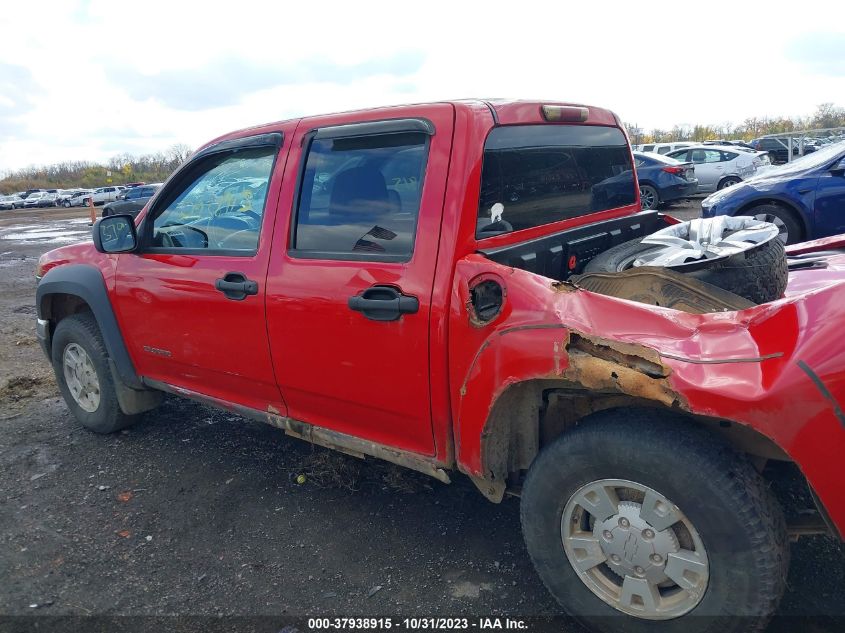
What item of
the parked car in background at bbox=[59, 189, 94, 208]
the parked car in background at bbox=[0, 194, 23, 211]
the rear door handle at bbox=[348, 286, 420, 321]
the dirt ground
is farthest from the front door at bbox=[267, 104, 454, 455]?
the parked car in background at bbox=[0, 194, 23, 211]

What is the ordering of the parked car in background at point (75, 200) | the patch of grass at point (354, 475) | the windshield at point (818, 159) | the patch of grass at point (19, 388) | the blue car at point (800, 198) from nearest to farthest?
the patch of grass at point (354, 475) < the patch of grass at point (19, 388) < the blue car at point (800, 198) < the windshield at point (818, 159) < the parked car in background at point (75, 200)

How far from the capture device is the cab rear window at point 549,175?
2.63 m

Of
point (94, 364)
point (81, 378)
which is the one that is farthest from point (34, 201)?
point (94, 364)

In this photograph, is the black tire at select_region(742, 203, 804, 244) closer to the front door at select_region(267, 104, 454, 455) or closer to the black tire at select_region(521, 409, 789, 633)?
the front door at select_region(267, 104, 454, 455)

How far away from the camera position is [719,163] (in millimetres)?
17297

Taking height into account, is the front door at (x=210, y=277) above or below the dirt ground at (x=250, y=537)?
above

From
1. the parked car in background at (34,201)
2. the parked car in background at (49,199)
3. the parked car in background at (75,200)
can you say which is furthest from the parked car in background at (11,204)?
the parked car in background at (75,200)

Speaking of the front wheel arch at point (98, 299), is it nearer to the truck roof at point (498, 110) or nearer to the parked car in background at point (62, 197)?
the truck roof at point (498, 110)

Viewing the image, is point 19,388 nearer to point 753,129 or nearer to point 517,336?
point 517,336

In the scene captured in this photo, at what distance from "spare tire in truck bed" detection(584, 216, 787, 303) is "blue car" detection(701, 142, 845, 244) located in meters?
5.33

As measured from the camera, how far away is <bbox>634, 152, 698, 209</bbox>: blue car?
15031 millimetres

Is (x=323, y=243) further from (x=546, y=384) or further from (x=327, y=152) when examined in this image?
(x=546, y=384)

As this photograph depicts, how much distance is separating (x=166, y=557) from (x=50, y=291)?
2.17 meters

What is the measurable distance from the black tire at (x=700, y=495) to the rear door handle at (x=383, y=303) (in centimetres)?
78
